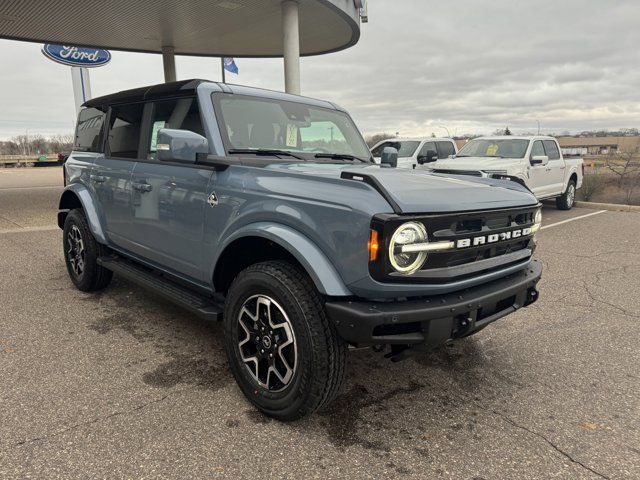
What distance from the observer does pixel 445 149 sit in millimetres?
14078

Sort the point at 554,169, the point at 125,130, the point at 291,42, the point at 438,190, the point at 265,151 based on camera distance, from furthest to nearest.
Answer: the point at 291,42, the point at 554,169, the point at 125,130, the point at 265,151, the point at 438,190

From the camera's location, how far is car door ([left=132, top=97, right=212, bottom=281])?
10.6 ft

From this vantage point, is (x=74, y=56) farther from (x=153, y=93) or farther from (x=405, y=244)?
(x=405, y=244)

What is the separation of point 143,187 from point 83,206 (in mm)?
1309

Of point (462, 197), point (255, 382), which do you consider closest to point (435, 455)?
point (255, 382)

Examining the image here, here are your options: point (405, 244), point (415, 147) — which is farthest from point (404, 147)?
point (405, 244)

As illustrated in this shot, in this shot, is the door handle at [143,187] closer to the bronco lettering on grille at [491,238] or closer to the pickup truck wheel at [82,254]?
the pickup truck wheel at [82,254]

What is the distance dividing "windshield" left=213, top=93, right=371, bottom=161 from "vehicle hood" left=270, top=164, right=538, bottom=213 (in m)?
0.40

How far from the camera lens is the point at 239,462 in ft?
7.61

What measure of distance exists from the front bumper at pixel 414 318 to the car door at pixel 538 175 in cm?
893

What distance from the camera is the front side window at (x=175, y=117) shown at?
10.9 ft

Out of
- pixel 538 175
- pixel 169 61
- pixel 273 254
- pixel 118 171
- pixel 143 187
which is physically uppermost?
pixel 169 61

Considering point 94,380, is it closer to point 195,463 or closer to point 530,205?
point 195,463

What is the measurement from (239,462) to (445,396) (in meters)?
1.39
